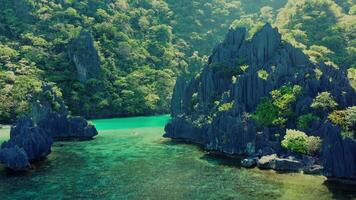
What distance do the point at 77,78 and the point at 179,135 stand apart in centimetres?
5670

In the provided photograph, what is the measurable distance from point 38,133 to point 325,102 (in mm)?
39609

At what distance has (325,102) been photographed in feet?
186

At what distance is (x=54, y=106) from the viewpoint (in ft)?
317

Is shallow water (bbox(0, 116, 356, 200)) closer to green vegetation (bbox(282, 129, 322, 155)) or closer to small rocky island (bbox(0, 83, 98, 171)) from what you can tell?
small rocky island (bbox(0, 83, 98, 171))

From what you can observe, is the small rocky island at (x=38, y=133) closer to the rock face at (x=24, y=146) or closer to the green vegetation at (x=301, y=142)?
the rock face at (x=24, y=146)

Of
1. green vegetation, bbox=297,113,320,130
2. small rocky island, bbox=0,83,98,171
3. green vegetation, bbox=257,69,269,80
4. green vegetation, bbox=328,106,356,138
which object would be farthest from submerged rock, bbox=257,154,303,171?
small rocky island, bbox=0,83,98,171

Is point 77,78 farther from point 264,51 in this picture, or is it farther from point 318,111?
point 318,111

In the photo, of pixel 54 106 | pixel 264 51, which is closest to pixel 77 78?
pixel 54 106

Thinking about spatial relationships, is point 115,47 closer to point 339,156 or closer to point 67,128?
point 67,128

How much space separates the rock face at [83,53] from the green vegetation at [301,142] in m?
85.1

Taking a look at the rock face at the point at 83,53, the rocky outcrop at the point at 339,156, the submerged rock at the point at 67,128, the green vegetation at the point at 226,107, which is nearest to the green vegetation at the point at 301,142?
the rocky outcrop at the point at 339,156

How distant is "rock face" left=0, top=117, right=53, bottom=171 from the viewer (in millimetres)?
55713

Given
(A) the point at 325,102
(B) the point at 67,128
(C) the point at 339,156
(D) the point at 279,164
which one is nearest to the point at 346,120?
(A) the point at 325,102

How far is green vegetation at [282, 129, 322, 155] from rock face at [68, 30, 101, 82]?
279 feet
